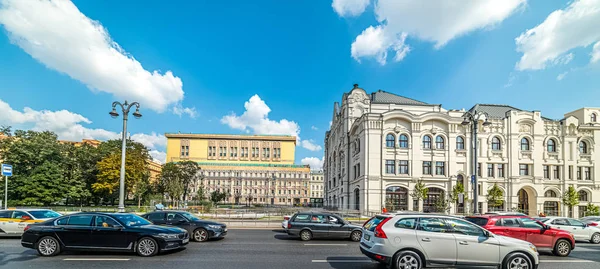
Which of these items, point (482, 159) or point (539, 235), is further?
point (482, 159)

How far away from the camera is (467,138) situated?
4391 cm

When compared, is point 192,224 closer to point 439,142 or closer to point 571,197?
point 439,142

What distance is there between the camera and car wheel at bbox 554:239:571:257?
1234 cm

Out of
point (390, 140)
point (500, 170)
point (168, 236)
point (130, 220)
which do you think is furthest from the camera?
point (500, 170)

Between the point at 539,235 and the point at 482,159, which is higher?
the point at 482,159

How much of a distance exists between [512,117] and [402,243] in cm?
4441

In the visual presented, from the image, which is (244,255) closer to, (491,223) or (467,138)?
(491,223)

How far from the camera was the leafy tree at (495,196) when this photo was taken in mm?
40562

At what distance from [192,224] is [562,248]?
48.9ft

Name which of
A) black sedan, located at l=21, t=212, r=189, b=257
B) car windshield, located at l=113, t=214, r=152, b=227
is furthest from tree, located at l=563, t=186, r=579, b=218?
car windshield, located at l=113, t=214, r=152, b=227

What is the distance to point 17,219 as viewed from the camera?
601 inches

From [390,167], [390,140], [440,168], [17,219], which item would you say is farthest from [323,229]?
[440,168]

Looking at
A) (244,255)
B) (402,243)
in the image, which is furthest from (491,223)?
(244,255)

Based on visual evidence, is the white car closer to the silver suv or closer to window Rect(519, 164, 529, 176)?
the silver suv
